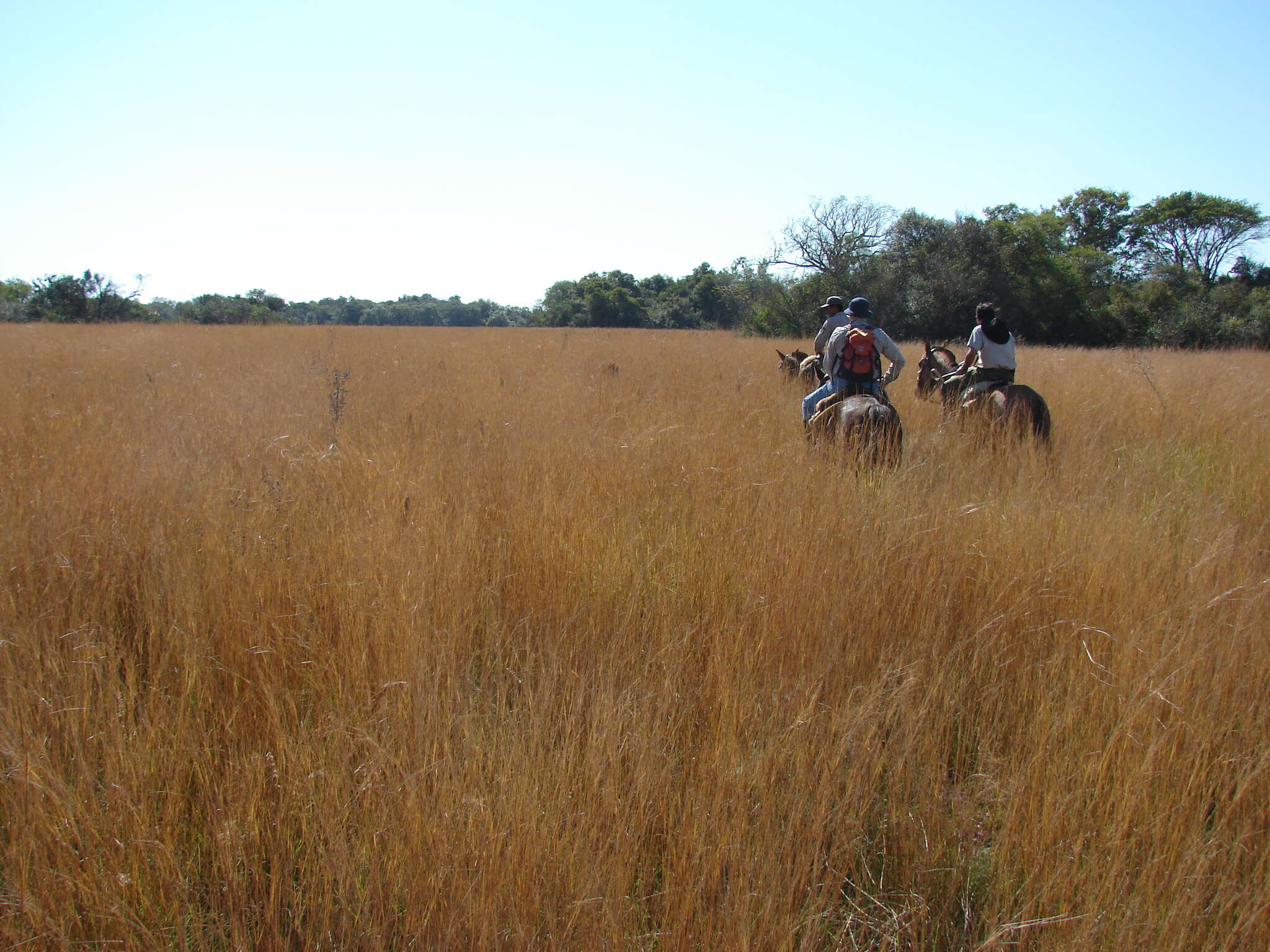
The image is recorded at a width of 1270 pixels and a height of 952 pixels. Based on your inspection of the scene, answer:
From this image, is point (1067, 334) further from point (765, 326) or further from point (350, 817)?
point (350, 817)

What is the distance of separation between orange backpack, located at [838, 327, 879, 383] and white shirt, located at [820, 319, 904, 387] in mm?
37

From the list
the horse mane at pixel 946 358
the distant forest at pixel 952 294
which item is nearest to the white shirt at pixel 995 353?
the horse mane at pixel 946 358

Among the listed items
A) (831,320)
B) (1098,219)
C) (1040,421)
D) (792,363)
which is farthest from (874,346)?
(1098,219)

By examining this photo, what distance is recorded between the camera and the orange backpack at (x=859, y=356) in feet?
20.5

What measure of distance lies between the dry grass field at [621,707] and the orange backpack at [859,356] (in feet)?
5.67

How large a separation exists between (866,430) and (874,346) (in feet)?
3.66

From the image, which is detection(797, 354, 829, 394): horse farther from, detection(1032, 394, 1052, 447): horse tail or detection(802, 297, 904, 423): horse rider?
detection(1032, 394, 1052, 447): horse tail

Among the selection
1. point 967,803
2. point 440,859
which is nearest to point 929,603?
point 967,803

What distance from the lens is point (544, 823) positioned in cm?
175

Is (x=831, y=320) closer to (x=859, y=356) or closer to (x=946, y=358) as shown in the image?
(x=946, y=358)

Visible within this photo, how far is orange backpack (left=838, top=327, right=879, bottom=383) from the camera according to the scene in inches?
246

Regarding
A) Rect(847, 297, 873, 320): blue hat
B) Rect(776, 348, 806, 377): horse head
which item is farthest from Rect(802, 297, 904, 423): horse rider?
Rect(776, 348, 806, 377): horse head

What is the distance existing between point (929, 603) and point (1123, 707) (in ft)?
2.73

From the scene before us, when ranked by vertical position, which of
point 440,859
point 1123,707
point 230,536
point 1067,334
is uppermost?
point 1067,334
